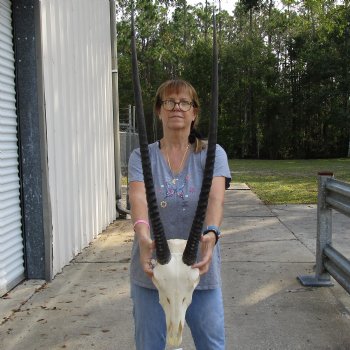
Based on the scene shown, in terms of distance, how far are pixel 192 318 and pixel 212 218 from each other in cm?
56

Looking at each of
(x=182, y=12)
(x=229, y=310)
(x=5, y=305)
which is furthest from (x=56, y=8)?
(x=182, y=12)

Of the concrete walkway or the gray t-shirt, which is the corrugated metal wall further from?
the gray t-shirt

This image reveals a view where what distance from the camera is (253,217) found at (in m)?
9.26

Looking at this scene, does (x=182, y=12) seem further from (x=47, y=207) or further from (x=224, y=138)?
(x=224, y=138)

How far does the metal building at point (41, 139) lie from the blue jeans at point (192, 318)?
2751 mm

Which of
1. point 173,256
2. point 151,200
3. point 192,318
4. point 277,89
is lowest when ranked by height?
point 192,318

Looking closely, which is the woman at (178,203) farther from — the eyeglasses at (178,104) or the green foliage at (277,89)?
the green foliage at (277,89)

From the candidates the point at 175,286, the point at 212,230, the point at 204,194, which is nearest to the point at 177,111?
Answer: the point at 204,194

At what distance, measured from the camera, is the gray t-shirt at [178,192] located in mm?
2480

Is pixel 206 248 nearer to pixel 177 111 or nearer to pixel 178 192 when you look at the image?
pixel 178 192

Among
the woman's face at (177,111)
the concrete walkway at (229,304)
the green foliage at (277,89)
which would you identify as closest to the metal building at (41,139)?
the concrete walkway at (229,304)

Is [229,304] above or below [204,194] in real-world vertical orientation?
below

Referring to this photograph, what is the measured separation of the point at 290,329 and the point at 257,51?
121 ft

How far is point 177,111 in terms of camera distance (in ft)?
8.23
